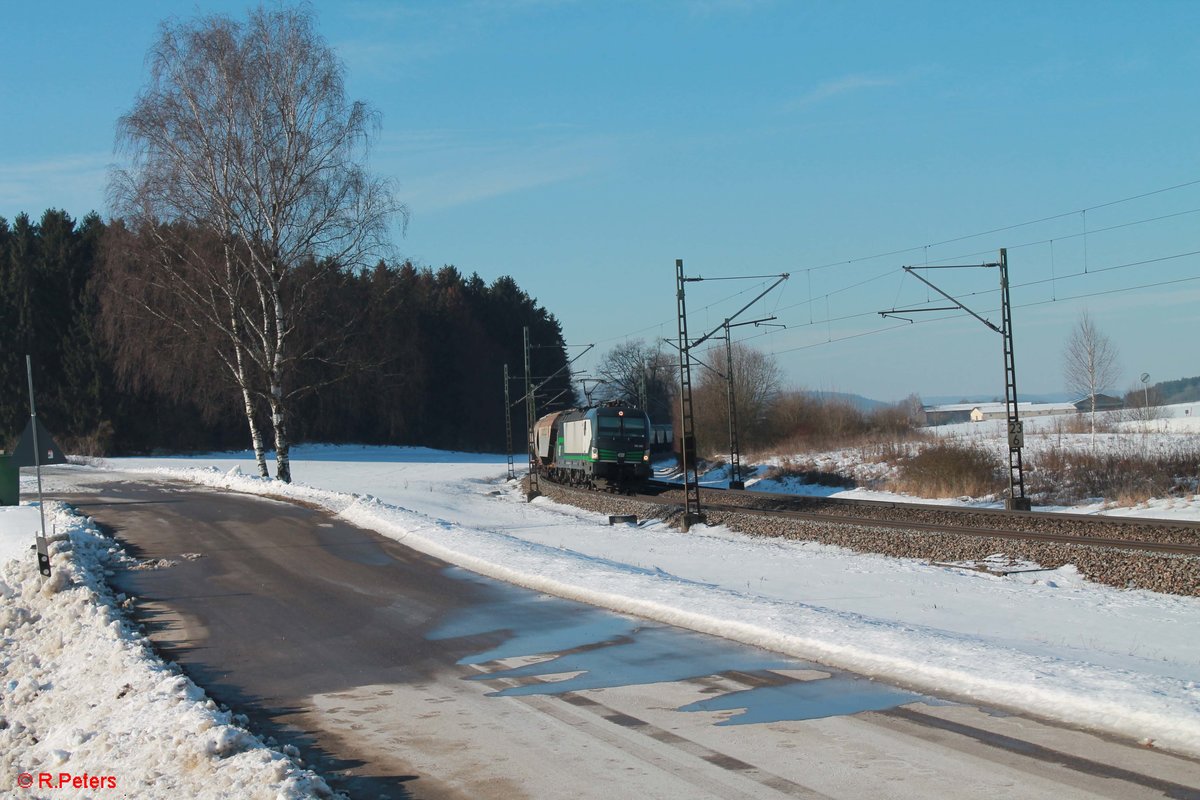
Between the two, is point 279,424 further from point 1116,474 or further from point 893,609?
point 1116,474

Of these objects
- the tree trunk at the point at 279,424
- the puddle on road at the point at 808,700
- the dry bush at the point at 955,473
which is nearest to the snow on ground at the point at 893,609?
the puddle on road at the point at 808,700

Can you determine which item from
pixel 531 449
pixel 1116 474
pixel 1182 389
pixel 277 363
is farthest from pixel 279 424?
pixel 1182 389

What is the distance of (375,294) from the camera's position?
119 feet

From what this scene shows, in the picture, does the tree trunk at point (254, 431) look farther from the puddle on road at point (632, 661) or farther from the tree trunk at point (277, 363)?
the puddle on road at point (632, 661)

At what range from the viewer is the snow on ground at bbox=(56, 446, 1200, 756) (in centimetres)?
752

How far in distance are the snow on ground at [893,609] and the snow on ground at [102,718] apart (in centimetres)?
505

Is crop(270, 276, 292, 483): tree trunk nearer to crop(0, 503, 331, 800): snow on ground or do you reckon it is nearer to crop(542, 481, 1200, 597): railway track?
crop(542, 481, 1200, 597): railway track

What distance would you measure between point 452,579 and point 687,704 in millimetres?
7823

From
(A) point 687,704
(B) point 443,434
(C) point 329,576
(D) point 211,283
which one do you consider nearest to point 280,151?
(D) point 211,283

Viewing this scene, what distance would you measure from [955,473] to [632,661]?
2947 cm

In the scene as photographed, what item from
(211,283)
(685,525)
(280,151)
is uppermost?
(280,151)

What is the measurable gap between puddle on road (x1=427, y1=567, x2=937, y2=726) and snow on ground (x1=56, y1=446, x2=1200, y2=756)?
39 cm

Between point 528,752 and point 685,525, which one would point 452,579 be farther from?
point 685,525

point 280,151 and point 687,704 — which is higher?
point 280,151
